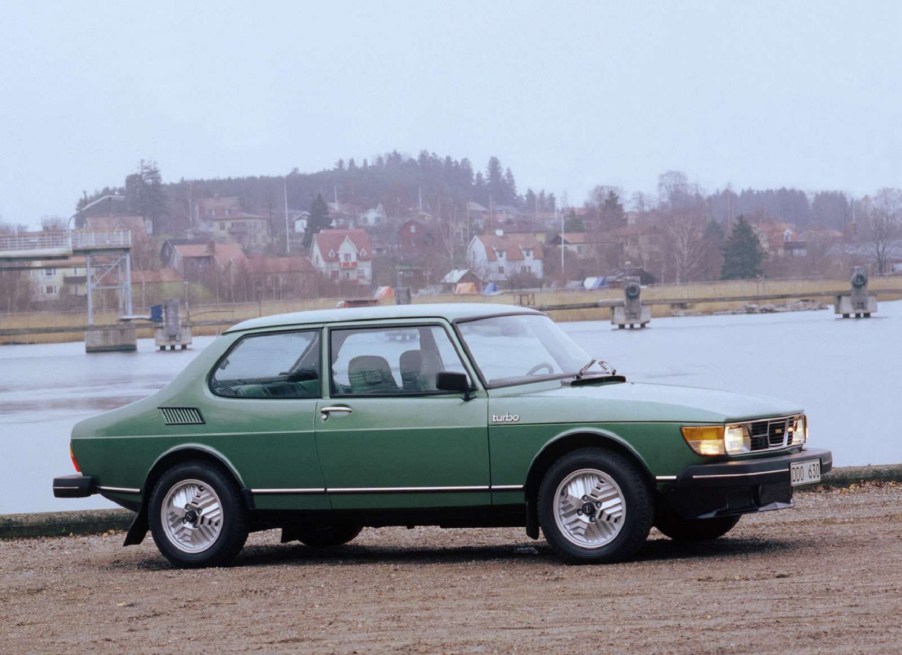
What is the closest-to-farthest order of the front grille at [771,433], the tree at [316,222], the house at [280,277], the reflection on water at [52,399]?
the front grille at [771,433]
the reflection on water at [52,399]
the house at [280,277]
the tree at [316,222]

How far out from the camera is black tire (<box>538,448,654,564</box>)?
8.25 m

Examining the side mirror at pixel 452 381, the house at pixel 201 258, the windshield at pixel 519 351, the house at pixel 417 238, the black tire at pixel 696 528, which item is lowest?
the black tire at pixel 696 528

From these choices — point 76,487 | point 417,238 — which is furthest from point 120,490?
point 417,238

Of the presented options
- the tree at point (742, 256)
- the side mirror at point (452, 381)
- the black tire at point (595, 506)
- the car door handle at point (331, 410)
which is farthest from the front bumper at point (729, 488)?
the tree at point (742, 256)

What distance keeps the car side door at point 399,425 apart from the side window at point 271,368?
14 centimetres

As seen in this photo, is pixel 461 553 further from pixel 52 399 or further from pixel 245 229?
pixel 245 229

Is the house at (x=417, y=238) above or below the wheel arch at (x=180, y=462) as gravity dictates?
above

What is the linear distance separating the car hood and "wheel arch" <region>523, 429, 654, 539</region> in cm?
9

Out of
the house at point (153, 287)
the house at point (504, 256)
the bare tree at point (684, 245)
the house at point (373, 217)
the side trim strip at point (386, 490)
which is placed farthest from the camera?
the house at point (373, 217)

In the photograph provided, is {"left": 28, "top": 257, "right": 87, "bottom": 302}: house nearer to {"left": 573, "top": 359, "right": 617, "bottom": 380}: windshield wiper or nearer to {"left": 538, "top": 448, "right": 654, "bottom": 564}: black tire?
{"left": 573, "top": 359, "right": 617, "bottom": 380}: windshield wiper

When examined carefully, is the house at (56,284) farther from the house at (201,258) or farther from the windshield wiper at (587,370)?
the windshield wiper at (587,370)

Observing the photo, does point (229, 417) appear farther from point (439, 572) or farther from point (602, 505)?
point (602, 505)

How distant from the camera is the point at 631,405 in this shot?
8383mm

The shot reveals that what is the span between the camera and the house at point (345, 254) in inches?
5748
